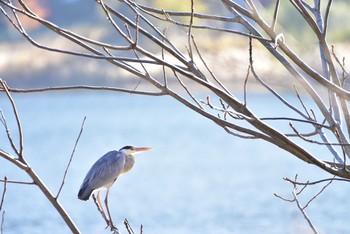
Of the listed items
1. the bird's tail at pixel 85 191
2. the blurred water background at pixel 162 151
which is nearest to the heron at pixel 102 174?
the bird's tail at pixel 85 191

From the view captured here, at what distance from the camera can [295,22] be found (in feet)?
15.1

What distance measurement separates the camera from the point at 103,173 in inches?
222

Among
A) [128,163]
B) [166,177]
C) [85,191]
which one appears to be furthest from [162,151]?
[85,191]

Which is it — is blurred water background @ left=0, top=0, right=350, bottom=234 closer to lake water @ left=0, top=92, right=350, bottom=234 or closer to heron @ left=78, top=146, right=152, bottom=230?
lake water @ left=0, top=92, right=350, bottom=234

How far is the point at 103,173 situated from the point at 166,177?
12.1 metres

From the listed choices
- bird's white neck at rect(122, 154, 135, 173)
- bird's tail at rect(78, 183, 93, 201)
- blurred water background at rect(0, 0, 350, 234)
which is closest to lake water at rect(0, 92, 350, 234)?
blurred water background at rect(0, 0, 350, 234)

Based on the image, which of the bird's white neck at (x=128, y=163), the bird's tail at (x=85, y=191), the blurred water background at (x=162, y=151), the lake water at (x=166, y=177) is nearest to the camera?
the bird's tail at (x=85, y=191)

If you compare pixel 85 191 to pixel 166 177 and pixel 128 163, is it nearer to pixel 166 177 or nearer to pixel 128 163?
pixel 128 163

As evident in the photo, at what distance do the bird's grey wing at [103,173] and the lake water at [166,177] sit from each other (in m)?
1.16

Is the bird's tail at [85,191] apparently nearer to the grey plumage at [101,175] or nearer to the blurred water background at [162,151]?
the grey plumage at [101,175]

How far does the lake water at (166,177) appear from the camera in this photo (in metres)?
12.0

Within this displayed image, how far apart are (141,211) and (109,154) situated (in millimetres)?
7797

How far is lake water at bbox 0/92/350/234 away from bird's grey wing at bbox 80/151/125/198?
3.82ft

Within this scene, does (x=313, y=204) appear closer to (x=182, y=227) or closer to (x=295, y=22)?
(x=182, y=227)
